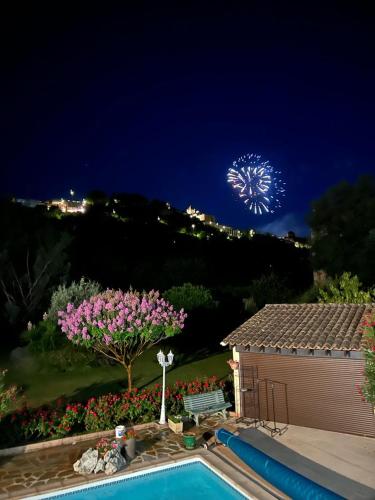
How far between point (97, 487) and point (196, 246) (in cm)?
4887

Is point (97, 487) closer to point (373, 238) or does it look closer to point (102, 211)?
point (373, 238)

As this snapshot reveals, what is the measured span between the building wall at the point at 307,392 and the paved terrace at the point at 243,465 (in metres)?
0.41

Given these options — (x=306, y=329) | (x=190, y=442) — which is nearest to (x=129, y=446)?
(x=190, y=442)

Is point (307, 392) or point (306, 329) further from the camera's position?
point (306, 329)

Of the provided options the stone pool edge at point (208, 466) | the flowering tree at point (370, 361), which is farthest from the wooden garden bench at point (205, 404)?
the flowering tree at point (370, 361)

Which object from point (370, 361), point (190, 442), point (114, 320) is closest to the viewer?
point (370, 361)

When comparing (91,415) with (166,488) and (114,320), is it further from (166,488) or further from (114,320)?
(166,488)

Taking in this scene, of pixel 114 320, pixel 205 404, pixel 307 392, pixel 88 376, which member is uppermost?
pixel 114 320

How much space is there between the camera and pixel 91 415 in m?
13.5

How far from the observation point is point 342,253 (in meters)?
33.3

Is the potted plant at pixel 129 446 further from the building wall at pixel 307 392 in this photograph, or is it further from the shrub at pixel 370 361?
the shrub at pixel 370 361

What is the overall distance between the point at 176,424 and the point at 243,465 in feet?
9.92

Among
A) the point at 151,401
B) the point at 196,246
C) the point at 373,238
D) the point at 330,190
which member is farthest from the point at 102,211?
the point at 151,401

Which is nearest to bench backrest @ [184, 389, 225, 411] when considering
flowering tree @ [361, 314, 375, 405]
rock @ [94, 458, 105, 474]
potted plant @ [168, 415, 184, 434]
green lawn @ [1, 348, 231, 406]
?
potted plant @ [168, 415, 184, 434]
